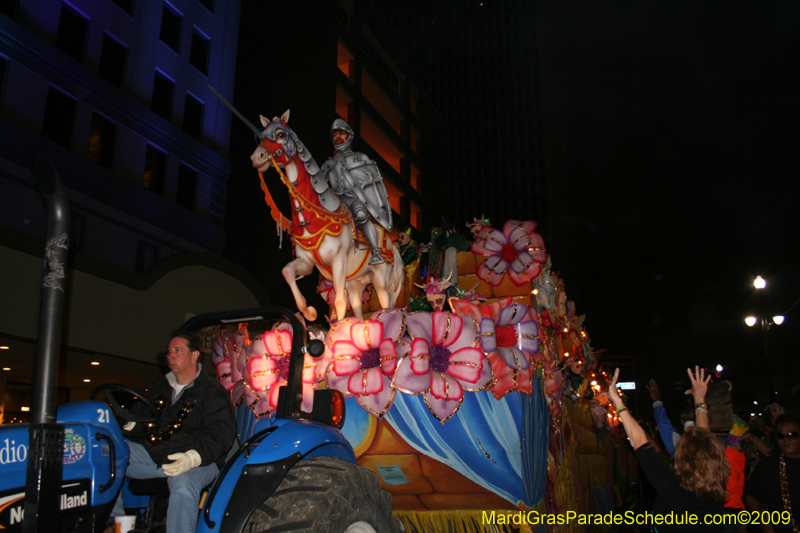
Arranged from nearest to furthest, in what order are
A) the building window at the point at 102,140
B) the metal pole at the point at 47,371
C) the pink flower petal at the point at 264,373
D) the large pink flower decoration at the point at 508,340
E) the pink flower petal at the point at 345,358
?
the metal pole at the point at 47,371 < the pink flower petal at the point at 345,358 < the large pink flower decoration at the point at 508,340 < the pink flower petal at the point at 264,373 < the building window at the point at 102,140

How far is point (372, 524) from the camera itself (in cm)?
321

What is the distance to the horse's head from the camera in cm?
574

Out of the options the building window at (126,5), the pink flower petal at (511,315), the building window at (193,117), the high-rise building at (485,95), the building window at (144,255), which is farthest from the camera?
the high-rise building at (485,95)

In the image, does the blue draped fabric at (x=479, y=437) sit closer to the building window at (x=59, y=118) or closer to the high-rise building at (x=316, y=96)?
the high-rise building at (x=316, y=96)

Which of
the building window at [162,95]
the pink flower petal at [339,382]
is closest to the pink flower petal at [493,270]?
the pink flower petal at [339,382]

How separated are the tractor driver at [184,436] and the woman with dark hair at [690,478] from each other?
2478mm

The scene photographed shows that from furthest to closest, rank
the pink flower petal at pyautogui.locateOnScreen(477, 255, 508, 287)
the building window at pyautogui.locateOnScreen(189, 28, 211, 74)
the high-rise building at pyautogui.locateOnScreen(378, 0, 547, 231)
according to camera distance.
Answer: the high-rise building at pyautogui.locateOnScreen(378, 0, 547, 231) → the building window at pyautogui.locateOnScreen(189, 28, 211, 74) → the pink flower petal at pyautogui.locateOnScreen(477, 255, 508, 287)

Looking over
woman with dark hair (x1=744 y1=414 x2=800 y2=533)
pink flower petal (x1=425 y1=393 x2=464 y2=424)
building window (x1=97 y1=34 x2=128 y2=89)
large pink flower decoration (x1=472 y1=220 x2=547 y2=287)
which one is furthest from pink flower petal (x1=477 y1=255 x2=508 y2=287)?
building window (x1=97 y1=34 x2=128 y2=89)

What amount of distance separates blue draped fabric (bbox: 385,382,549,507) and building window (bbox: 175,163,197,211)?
11993mm

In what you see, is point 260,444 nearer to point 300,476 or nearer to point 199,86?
point 300,476

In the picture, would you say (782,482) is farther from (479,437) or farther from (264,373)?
(264,373)

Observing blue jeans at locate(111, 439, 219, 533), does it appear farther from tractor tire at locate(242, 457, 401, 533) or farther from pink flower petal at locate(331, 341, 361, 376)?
pink flower petal at locate(331, 341, 361, 376)

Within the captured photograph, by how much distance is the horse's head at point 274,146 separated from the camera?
5741mm

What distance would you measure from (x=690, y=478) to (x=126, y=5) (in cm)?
1552
